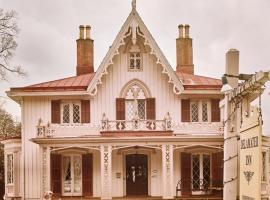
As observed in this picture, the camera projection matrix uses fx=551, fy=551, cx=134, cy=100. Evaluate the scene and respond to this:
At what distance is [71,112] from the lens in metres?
29.4

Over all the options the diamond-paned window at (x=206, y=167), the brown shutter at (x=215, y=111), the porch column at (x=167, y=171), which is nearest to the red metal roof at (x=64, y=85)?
the porch column at (x=167, y=171)

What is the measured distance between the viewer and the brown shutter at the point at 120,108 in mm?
28938

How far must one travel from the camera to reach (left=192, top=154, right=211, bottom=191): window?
28766 millimetres

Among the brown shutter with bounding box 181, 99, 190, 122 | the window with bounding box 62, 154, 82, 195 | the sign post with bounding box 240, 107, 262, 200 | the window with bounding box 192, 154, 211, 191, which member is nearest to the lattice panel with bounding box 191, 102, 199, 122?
the brown shutter with bounding box 181, 99, 190, 122

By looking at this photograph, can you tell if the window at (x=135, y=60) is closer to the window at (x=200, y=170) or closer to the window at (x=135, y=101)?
the window at (x=135, y=101)

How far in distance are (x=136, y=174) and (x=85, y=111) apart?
431cm

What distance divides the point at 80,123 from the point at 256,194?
23.0 metres

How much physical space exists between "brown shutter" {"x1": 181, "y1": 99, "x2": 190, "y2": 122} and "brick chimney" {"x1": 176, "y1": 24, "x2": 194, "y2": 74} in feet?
17.8

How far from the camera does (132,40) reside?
28.7 m

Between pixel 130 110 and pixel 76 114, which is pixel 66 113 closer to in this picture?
pixel 76 114

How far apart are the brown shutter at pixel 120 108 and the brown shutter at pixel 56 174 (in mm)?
3781

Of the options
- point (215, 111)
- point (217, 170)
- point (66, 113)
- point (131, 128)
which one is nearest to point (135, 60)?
point (131, 128)

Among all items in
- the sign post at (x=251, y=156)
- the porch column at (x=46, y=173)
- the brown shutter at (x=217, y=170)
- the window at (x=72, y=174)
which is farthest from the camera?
the window at (x=72, y=174)

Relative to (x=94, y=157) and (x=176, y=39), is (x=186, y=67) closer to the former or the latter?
(x=176, y=39)
